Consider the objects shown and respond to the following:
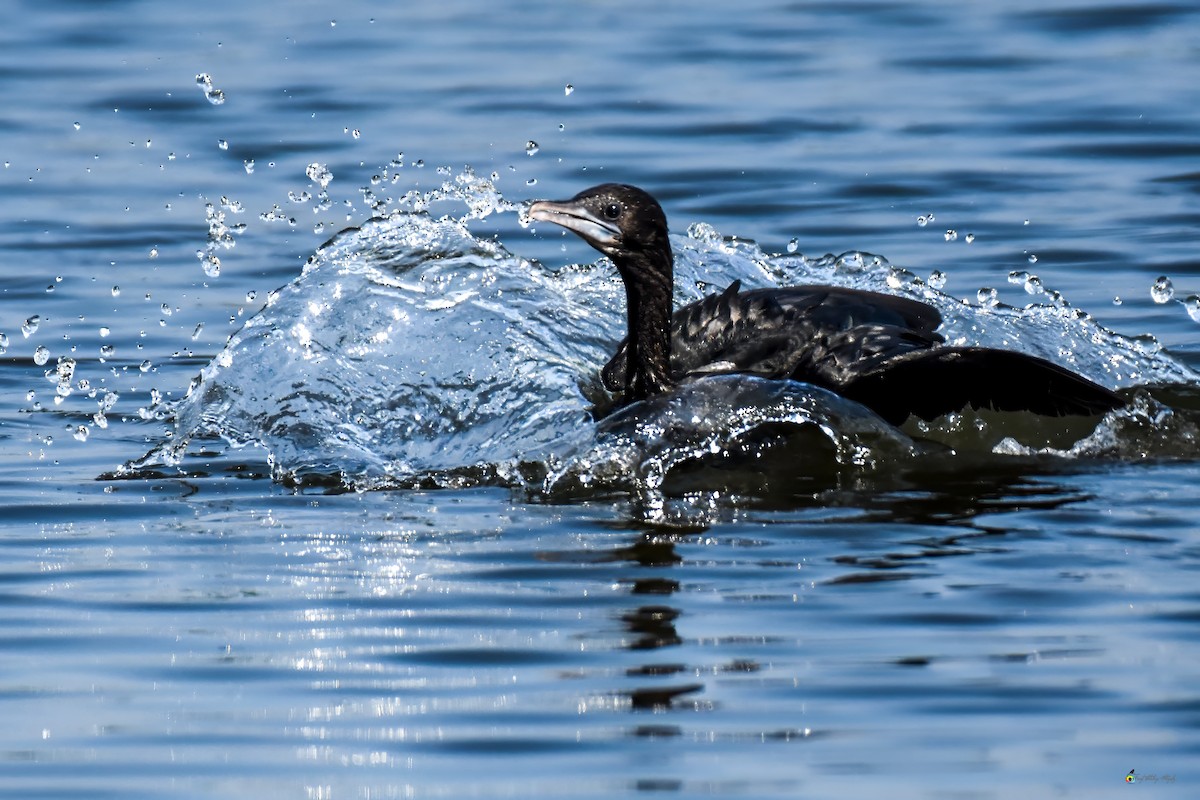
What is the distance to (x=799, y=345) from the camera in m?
8.05

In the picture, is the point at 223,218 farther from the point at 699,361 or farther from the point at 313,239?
the point at 699,361

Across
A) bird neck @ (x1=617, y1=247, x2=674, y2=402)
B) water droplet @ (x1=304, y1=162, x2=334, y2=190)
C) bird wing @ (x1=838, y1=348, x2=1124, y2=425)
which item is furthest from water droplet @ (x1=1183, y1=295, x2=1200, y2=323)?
water droplet @ (x1=304, y1=162, x2=334, y2=190)

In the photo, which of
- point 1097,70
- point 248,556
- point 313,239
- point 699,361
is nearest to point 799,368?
point 699,361

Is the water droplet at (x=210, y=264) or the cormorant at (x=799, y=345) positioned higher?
the water droplet at (x=210, y=264)

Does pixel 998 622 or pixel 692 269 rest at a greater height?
pixel 692 269

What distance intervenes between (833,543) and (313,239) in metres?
6.10

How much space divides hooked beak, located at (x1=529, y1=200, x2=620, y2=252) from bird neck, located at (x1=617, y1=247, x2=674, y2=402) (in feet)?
0.42

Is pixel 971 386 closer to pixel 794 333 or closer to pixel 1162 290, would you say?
pixel 794 333

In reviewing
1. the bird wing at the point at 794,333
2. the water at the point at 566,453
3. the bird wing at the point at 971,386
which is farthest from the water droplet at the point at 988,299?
the bird wing at the point at 971,386

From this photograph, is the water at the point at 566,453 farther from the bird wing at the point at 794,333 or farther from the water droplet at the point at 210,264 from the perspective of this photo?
the bird wing at the point at 794,333

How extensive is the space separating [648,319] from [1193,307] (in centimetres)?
300

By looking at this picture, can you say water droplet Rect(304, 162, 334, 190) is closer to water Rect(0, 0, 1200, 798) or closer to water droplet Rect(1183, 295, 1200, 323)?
water Rect(0, 0, 1200, 798)

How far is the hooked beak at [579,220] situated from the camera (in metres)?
7.57

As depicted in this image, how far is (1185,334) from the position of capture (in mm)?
9570
